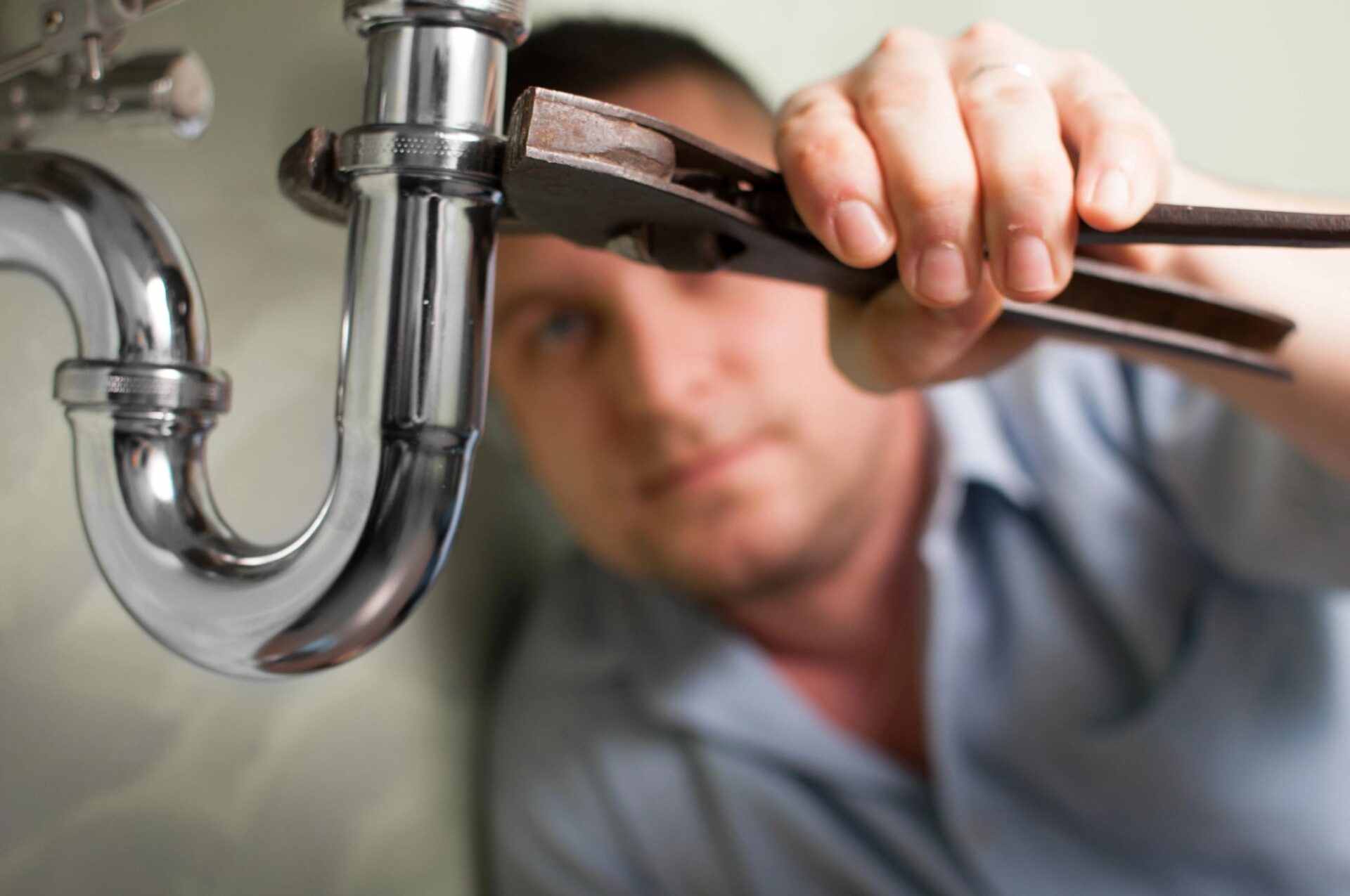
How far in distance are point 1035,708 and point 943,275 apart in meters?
0.56

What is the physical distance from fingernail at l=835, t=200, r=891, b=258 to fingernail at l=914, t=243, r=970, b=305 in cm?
1

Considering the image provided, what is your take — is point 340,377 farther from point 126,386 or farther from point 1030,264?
point 1030,264

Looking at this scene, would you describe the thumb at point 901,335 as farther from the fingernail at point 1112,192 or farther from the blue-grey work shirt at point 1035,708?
the blue-grey work shirt at point 1035,708

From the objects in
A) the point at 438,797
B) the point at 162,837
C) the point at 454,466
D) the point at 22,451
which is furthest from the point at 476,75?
the point at 438,797

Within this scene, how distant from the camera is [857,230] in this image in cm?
29

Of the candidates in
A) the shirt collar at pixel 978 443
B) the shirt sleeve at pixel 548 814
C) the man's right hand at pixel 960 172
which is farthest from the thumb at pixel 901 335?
the shirt sleeve at pixel 548 814

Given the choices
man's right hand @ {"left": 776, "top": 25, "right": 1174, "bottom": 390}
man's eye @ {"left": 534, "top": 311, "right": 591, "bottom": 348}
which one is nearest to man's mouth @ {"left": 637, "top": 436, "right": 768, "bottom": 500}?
man's eye @ {"left": 534, "top": 311, "right": 591, "bottom": 348}

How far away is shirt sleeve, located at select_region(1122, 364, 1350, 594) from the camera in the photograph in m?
0.64

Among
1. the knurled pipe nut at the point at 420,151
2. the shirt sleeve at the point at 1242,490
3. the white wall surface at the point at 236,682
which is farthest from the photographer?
the shirt sleeve at the point at 1242,490

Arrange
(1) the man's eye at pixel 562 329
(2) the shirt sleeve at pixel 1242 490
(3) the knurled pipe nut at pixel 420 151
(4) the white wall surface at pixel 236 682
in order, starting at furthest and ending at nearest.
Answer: (1) the man's eye at pixel 562 329, (2) the shirt sleeve at pixel 1242 490, (4) the white wall surface at pixel 236 682, (3) the knurled pipe nut at pixel 420 151

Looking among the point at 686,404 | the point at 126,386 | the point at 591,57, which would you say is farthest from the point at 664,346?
the point at 126,386

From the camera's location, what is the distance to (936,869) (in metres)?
0.75

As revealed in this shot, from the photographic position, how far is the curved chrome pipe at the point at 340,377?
0.26 meters

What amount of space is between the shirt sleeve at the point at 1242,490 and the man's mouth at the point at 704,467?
31cm
